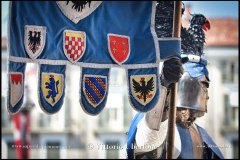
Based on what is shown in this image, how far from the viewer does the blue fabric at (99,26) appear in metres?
2.79

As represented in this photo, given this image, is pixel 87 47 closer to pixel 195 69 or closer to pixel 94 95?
pixel 94 95

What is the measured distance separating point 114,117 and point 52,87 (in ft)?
7.21

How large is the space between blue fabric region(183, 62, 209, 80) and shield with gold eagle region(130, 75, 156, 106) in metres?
0.44

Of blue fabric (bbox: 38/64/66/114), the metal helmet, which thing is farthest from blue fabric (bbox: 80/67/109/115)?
the metal helmet

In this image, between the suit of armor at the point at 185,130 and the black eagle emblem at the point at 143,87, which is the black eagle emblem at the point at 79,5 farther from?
the suit of armor at the point at 185,130

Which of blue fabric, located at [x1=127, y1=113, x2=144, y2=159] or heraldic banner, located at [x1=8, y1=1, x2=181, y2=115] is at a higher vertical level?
heraldic banner, located at [x1=8, y1=1, x2=181, y2=115]

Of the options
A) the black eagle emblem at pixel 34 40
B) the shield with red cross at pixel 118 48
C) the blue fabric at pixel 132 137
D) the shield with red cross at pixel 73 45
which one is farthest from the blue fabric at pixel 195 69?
the black eagle emblem at pixel 34 40

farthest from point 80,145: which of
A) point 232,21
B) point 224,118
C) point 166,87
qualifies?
point 166,87

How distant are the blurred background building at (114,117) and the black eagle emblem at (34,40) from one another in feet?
2.59

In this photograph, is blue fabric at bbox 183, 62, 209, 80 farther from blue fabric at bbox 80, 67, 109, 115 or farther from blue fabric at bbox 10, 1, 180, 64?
blue fabric at bbox 80, 67, 109, 115

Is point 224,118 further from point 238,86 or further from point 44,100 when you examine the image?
point 44,100

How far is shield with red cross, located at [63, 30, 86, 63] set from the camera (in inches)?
112

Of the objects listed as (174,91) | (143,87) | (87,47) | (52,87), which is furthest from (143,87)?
(52,87)

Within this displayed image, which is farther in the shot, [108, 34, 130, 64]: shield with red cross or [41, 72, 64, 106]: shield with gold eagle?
[108, 34, 130, 64]: shield with red cross
